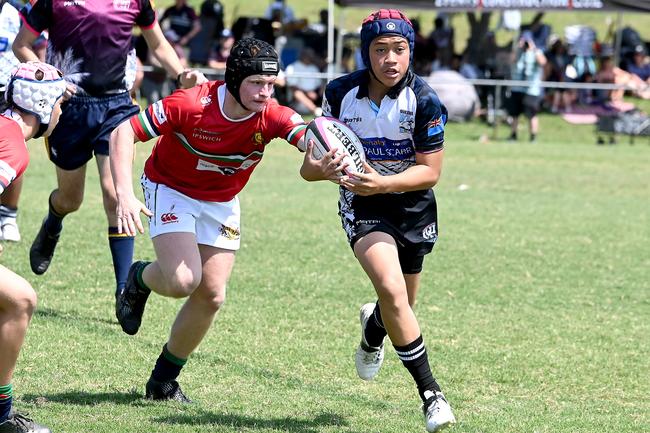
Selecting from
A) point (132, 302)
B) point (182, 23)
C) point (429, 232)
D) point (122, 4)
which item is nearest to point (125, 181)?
point (132, 302)

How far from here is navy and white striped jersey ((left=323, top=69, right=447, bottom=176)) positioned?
518cm

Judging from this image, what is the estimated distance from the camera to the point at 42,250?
7.59 meters

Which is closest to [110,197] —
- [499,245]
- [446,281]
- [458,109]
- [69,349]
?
[69,349]

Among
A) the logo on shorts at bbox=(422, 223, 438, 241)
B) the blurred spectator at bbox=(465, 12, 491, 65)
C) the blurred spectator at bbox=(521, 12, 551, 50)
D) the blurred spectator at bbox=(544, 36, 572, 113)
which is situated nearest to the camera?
the logo on shorts at bbox=(422, 223, 438, 241)

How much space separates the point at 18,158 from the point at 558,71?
20184 mm

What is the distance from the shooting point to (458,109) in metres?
21.0

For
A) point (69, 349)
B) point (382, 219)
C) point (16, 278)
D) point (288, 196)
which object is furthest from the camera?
point (288, 196)

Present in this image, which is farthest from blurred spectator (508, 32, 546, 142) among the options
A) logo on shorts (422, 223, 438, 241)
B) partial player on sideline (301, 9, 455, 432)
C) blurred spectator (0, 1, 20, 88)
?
partial player on sideline (301, 9, 455, 432)

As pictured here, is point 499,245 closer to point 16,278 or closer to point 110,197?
point 110,197

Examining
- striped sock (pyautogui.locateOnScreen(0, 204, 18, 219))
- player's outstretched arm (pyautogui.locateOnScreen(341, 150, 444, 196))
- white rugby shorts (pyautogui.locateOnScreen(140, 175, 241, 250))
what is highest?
player's outstretched arm (pyautogui.locateOnScreen(341, 150, 444, 196))

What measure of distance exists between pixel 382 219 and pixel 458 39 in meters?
27.5

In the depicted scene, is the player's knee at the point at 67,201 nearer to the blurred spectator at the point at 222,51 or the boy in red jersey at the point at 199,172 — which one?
the boy in red jersey at the point at 199,172

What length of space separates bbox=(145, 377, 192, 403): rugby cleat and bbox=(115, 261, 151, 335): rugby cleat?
0.51 m

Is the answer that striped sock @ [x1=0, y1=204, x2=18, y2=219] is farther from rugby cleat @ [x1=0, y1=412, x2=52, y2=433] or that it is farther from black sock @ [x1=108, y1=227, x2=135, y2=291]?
rugby cleat @ [x1=0, y1=412, x2=52, y2=433]
